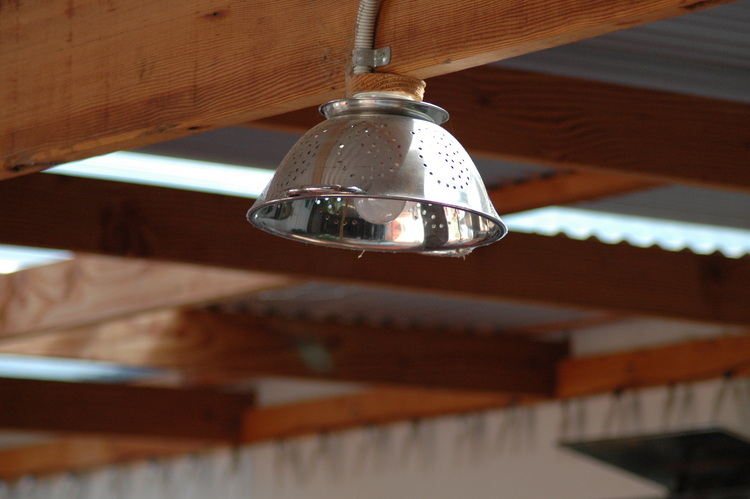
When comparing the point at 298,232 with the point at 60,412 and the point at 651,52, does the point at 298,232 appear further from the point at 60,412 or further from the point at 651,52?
the point at 60,412

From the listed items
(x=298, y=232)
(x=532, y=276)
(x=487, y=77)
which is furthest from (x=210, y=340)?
(x=298, y=232)

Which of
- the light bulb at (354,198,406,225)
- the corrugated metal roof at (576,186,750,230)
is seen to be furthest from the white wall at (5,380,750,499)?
the light bulb at (354,198,406,225)

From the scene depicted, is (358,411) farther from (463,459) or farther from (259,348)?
(259,348)

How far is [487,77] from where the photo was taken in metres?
3.55

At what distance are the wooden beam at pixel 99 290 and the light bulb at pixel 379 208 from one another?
254 centimetres

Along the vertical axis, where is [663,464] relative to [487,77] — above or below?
below

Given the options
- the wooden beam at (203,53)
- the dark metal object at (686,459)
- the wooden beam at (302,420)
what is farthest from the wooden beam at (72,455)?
the wooden beam at (203,53)

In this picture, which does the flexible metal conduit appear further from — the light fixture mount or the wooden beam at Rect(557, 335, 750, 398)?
the wooden beam at Rect(557, 335, 750, 398)

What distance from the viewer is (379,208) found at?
81.1 inches

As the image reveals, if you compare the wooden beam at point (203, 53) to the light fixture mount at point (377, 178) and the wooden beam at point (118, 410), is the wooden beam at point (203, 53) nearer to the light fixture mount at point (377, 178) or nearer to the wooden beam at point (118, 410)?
the light fixture mount at point (377, 178)

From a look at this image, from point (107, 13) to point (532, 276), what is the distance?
2.19 meters

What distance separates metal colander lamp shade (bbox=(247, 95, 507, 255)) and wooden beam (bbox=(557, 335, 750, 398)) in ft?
13.6

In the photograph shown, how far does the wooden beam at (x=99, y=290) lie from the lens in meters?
4.87

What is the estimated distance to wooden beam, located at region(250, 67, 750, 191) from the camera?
3498 millimetres
